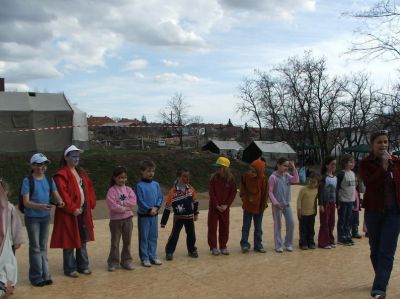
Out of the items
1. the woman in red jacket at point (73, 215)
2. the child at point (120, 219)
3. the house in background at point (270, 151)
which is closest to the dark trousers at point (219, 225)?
the child at point (120, 219)

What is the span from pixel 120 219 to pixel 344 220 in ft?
12.8

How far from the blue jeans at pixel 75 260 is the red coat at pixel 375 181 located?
344 cm

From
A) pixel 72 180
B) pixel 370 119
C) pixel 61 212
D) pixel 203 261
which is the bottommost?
pixel 203 261

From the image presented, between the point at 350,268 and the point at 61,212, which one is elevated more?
the point at 61,212

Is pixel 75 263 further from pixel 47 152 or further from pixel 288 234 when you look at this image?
pixel 47 152

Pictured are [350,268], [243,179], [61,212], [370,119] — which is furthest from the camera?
[370,119]

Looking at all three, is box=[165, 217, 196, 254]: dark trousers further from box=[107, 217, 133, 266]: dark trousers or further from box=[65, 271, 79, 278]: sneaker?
box=[65, 271, 79, 278]: sneaker

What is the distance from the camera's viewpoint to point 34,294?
5219 mm

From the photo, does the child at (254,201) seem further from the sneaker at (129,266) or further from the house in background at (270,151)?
the house in background at (270,151)

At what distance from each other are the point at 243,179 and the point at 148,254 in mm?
1930

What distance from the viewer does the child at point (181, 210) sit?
688 centimetres

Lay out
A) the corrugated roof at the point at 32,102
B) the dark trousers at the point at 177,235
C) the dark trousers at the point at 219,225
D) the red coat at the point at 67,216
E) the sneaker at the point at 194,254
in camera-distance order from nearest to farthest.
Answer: the red coat at the point at 67,216 → the dark trousers at the point at 177,235 → the sneaker at the point at 194,254 → the dark trousers at the point at 219,225 → the corrugated roof at the point at 32,102

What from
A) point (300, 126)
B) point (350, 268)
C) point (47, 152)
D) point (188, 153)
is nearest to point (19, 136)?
point (47, 152)

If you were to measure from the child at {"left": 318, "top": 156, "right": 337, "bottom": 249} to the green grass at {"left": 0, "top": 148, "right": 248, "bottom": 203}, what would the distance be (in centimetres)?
1053
